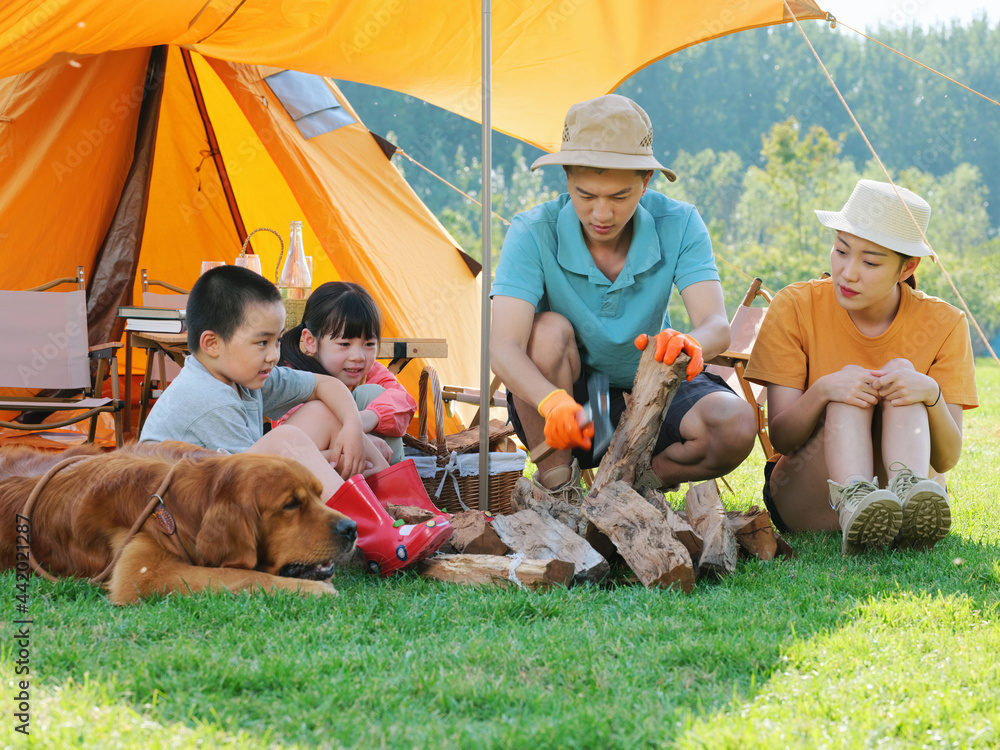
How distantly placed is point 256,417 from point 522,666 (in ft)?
3.96

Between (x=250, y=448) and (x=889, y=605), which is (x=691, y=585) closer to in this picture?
(x=889, y=605)

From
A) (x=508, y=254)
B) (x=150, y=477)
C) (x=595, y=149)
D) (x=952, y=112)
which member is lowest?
(x=150, y=477)

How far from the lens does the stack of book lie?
3527mm

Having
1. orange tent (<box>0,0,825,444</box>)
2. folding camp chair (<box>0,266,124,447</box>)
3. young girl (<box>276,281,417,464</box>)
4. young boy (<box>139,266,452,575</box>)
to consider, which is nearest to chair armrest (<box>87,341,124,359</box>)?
folding camp chair (<box>0,266,124,447</box>)

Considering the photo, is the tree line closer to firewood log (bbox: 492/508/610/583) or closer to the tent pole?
the tent pole

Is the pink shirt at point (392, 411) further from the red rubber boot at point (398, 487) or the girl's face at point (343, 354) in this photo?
the red rubber boot at point (398, 487)

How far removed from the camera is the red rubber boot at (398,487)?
2426 millimetres

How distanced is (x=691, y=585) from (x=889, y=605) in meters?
0.40

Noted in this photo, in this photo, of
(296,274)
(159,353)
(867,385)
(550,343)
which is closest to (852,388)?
(867,385)

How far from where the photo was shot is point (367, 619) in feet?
5.73

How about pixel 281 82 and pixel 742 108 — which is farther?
pixel 742 108

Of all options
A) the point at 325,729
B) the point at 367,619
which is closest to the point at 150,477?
the point at 367,619

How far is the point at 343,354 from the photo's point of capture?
3059 millimetres

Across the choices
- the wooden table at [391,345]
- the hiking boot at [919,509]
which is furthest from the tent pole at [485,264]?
the hiking boot at [919,509]
